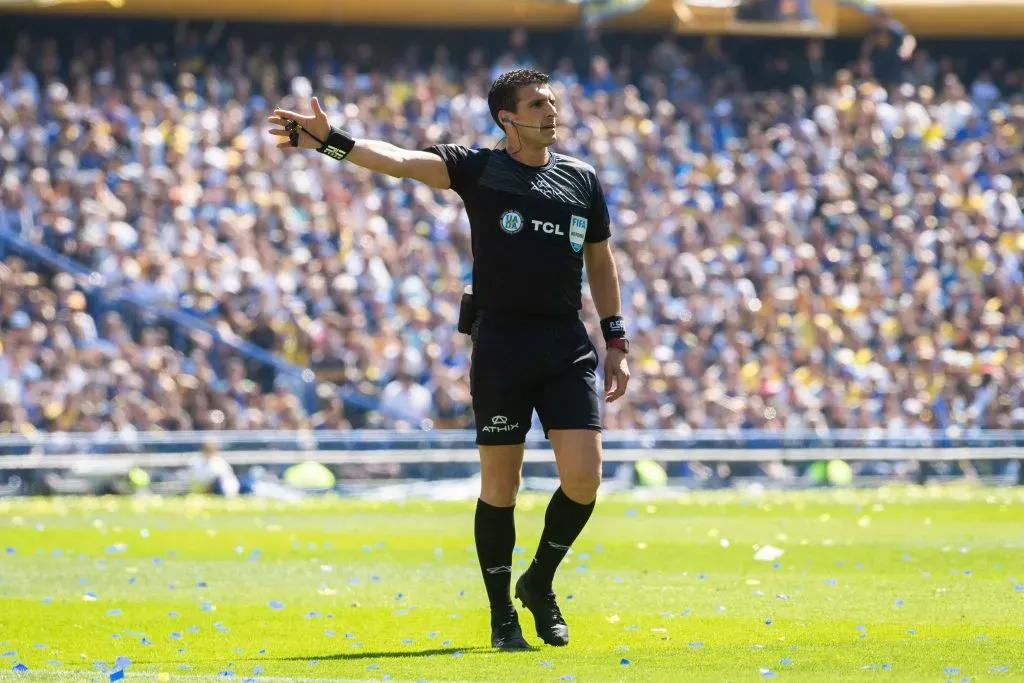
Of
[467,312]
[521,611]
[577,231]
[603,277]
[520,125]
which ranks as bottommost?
[521,611]

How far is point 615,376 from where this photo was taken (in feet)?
24.9

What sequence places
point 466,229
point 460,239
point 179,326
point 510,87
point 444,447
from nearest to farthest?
point 510,87, point 444,447, point 179,326, point 460,239, point 466,229

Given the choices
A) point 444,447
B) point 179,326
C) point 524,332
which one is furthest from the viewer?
point 179,326

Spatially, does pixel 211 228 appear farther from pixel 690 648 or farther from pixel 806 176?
pixel 690 648

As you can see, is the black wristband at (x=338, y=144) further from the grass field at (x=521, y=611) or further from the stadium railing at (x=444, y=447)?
the stadium railing at (x=444, y=447)

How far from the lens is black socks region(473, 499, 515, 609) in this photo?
7383 mm

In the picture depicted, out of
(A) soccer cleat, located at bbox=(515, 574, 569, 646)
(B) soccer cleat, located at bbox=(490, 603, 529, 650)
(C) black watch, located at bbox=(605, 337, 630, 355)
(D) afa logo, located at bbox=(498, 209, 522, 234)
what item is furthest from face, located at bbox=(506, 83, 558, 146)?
(B) soccer cleat, located at bbox=(490, 603, 529, 650)

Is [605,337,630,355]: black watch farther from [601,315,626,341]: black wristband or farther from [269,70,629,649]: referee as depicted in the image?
[269,70,629,649]: referee

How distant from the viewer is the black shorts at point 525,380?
724 centimetres

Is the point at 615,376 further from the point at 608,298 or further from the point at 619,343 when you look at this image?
the point at 608,298

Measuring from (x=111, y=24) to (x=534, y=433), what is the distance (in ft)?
37.9

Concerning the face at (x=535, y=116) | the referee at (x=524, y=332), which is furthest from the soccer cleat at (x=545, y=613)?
the face at (x=535, y=116)

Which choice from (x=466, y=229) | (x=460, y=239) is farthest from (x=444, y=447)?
(x=466, y=229)

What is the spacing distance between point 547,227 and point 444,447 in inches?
574
